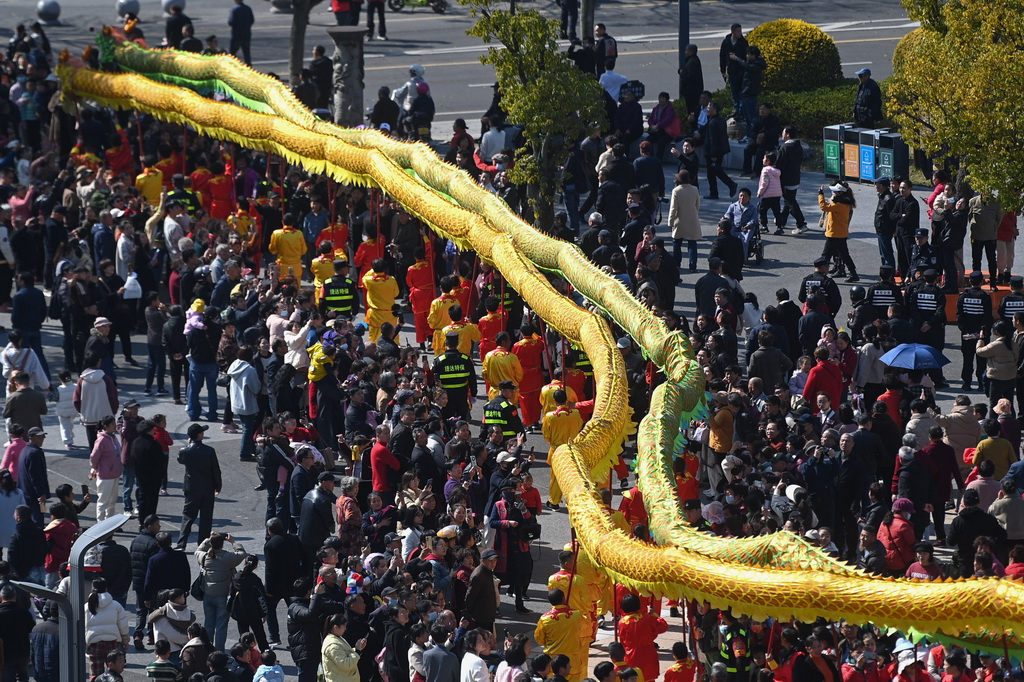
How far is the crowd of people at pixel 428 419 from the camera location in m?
15.5

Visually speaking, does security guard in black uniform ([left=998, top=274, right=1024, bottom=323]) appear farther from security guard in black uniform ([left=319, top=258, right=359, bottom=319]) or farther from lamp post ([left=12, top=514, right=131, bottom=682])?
lamp post ([left=12, top=514, right=131, bottom=682])

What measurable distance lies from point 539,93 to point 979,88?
6613 millimetres

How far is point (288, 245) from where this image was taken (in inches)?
970

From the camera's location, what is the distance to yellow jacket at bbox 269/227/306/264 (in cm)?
2462

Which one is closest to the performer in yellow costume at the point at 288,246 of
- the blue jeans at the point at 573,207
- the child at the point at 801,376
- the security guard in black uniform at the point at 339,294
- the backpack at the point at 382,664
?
the security guard in black uniform at the point at 339,294

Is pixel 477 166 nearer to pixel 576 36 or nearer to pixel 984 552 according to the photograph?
pixel 576 36

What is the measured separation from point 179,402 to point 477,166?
7.22 meters

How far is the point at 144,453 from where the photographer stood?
18.8 meters

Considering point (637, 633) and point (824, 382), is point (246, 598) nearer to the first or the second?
point (637, 633)

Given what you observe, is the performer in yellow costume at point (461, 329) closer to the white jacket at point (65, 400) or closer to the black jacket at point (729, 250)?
the black jacket at point (729, 250)

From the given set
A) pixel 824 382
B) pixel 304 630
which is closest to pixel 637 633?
pixel 304 630

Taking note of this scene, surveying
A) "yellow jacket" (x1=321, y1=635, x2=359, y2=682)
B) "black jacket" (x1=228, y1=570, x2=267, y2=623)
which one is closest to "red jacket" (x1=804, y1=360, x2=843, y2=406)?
"black jacket" (x1=228, y1=570, x2=267, y2=623)

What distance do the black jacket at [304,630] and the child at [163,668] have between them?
1178 millimetres

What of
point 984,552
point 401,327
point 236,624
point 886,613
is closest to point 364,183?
point 401,327
